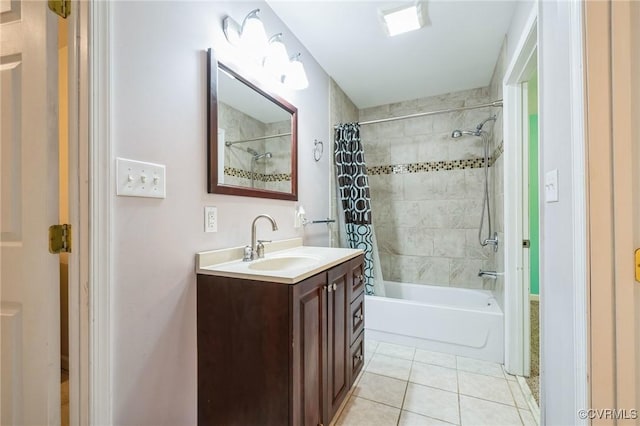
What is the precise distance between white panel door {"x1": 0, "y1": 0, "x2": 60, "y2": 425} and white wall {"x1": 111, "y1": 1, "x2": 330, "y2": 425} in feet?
0.62

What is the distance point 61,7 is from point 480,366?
291cm

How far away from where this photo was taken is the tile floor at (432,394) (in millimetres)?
1403

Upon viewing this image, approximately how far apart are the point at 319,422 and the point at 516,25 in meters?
2.51

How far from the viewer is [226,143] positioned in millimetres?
1372

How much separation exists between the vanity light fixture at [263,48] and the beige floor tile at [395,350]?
2.15 meters

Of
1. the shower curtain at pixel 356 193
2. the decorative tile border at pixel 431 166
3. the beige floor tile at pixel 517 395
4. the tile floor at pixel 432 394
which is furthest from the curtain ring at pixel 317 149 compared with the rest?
the beige floor tile at pixel 517 395

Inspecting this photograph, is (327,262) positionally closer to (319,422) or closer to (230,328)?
(230,328)

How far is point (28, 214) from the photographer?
0.85m

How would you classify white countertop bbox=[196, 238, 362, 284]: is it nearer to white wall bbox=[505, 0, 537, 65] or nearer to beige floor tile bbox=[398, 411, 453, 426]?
beige floor tile bbox=[398, 411, 453, 426]

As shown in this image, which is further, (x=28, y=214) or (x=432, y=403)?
(x=432, y=403)

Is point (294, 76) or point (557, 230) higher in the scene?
point (294, 76)

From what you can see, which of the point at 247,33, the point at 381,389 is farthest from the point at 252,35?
the point at 381,389

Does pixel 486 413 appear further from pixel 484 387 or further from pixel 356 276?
pixel 356 276

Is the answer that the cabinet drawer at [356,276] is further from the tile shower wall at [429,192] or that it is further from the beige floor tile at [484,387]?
the tile shower wall at [429,192]
